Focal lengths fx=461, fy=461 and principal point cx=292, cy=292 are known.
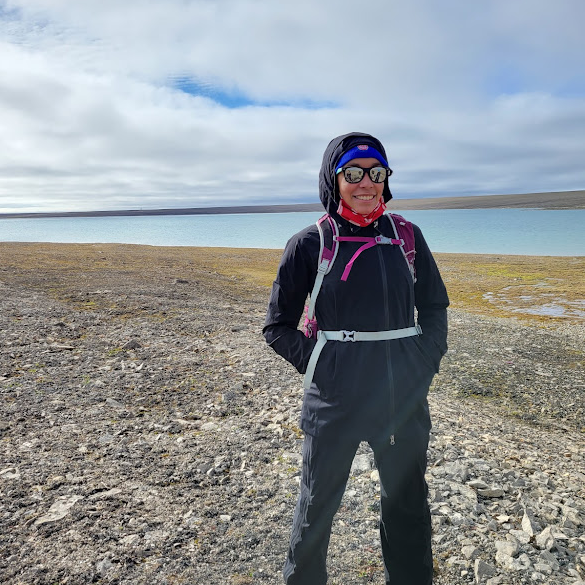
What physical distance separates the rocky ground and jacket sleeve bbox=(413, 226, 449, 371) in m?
1.75

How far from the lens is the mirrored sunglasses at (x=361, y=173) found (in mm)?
2430

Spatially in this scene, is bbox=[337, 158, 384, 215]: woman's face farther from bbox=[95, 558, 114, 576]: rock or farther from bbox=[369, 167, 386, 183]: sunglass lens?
bbox=[95, 558, 114, 576]: rock

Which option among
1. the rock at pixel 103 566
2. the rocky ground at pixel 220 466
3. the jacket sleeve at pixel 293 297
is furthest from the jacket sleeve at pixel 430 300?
the rock at pixel 103 566

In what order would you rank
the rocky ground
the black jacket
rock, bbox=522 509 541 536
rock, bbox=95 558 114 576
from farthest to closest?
rock, bbox=522 509 541 536 < the rocky ground < rock, bbox=95 558 114 576 < the black jacket

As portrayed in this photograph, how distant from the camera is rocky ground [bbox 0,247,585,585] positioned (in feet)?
10.7

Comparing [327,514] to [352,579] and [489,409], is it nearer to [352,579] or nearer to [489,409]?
[352,579]

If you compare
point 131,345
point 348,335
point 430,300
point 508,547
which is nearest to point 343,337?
point 348,335

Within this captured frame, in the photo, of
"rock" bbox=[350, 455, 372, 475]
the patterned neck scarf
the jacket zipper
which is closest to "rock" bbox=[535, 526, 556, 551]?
"rock" bbox=[350, 455, 372, 475]

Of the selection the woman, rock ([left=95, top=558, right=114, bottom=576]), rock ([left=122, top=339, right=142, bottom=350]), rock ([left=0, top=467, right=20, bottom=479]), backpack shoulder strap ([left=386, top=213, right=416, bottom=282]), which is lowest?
rock ([left=95, top=558, right=114, bottom=576])

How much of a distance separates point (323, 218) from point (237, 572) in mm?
2466

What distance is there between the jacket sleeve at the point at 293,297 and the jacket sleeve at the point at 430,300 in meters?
0.64

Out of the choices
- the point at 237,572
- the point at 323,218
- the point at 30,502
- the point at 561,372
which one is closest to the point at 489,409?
the point at 561,372

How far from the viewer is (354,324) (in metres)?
2.43

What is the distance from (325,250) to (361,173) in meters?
0.45
